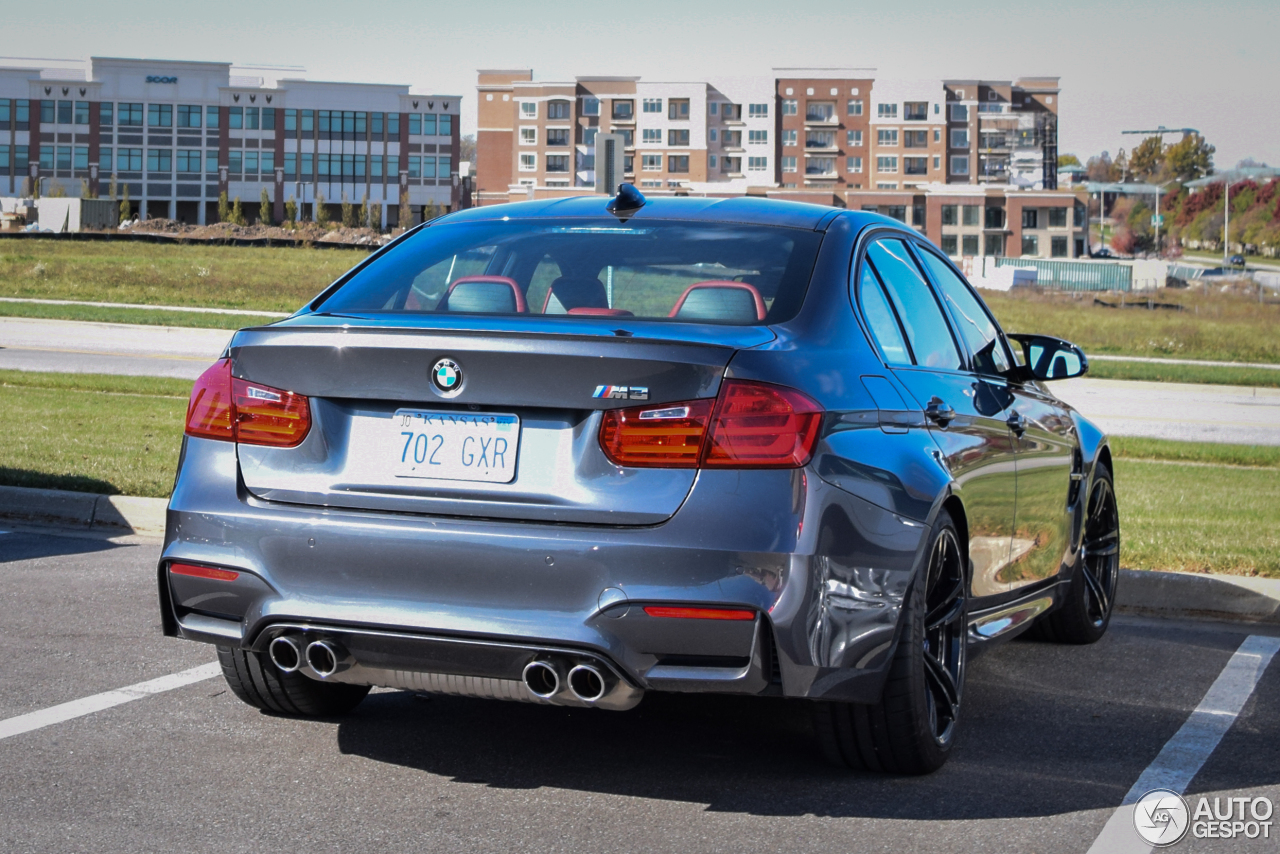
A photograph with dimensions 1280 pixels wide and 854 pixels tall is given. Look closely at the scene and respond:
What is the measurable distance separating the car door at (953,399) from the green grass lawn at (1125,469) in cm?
298

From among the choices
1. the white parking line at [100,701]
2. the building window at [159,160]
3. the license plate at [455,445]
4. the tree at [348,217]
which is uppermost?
the building window at [159,160]

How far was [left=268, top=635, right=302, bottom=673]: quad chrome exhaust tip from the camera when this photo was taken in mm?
3975

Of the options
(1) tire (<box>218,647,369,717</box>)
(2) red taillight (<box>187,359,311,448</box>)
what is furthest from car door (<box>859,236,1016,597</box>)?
(1) tire (<box>218,647,369,717</box>)

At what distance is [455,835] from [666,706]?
1530 mm

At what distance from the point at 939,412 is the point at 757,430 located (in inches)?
42.0

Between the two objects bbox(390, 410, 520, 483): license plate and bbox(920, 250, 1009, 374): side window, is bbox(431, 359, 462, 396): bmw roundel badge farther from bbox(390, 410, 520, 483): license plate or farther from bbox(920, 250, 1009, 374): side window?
bbox(920, 250, 1009, 374): side window

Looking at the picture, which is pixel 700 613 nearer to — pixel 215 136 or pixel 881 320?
pixel 881 320

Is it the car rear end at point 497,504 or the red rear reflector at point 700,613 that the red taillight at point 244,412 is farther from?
the red rear reflector at point 700,613

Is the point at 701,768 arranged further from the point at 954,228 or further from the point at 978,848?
the point at 954,228

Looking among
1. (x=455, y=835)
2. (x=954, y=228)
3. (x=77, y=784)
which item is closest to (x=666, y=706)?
(x=455, y=835)

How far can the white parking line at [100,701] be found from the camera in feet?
15.6

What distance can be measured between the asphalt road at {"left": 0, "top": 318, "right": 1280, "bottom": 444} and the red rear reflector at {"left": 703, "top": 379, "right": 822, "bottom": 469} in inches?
632

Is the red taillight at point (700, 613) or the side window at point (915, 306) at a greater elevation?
the side window at point (915, 306)

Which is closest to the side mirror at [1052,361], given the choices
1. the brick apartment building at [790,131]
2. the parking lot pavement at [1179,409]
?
the parking lot pavement at [1179,409]
